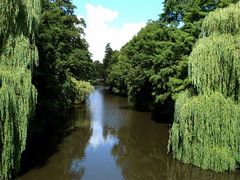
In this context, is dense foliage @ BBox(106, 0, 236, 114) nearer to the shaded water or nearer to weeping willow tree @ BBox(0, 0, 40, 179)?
the shaded water

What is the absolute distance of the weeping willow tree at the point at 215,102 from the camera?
55.8 feet

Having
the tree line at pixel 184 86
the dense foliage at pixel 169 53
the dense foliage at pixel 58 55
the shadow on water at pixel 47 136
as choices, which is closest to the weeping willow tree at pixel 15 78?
the tree line at pixel 184 86

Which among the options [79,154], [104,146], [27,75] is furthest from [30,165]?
[104,146]

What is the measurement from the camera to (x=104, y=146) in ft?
79.2

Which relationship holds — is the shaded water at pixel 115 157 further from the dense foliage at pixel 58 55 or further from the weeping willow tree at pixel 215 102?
the dense foliage at pixel 58 55

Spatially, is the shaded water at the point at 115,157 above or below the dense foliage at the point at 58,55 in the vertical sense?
below

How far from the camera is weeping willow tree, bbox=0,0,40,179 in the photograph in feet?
47.9

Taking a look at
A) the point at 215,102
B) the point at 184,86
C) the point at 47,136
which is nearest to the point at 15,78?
the point at 215,102

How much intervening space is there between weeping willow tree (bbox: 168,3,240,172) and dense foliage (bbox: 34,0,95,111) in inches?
361

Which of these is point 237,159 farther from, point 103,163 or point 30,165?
point 30,165

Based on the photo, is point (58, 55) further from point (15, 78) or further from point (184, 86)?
point (15, 78)

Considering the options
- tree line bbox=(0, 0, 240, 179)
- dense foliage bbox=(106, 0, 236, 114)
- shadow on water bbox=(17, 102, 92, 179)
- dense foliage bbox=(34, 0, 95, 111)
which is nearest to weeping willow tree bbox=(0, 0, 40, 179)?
tree line bbox=(0, 0, 240, 179)

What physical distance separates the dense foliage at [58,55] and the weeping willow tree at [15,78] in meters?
4.65

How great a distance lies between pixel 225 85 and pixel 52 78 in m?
11.1
